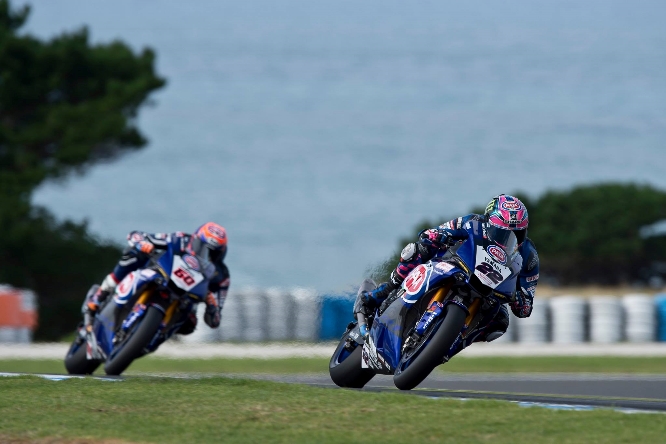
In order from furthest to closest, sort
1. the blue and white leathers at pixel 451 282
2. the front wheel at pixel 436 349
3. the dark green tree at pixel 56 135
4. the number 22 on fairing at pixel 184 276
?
the dark green tree at pixel 56 135
the number 22 on fairing at pixel 184 276
the blue and white leathers at pixel 451 282
the front wheel at pixel 436 349

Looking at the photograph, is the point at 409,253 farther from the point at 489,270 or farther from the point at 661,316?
the point at 661,316

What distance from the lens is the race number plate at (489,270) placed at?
341 inches

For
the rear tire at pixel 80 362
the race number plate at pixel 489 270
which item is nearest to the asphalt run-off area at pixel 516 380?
the race number plate at pixel 489 270

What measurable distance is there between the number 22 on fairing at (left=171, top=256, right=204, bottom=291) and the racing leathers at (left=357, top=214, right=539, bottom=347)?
2683 mm

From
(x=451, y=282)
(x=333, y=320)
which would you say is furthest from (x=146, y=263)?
(x=333, y=320)

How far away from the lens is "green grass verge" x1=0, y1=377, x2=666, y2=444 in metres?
6.36

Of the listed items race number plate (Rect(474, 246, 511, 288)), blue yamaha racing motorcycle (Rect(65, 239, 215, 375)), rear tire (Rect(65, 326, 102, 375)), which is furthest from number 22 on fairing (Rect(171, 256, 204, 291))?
race number plate (Rect(474, 246, 511, 288))

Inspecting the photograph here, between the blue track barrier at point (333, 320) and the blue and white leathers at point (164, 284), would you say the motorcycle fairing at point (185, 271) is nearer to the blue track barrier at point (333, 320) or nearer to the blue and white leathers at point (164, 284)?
the blue and white leathers at point (164, 284)

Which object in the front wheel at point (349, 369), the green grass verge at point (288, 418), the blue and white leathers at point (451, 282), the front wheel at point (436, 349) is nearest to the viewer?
the green grass verge at point (288, 418)

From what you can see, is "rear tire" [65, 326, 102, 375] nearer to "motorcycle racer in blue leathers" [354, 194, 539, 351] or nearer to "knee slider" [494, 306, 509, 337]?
"motorcycle racer in blue leathers" [354, 194, 539, 351]

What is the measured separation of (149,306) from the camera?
11.3m

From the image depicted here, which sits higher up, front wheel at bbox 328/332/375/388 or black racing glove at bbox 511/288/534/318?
black racing glove at bbox 511/288/534/318

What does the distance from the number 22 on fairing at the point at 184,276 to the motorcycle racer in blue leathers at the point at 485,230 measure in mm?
2500

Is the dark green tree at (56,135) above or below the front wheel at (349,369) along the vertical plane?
above
